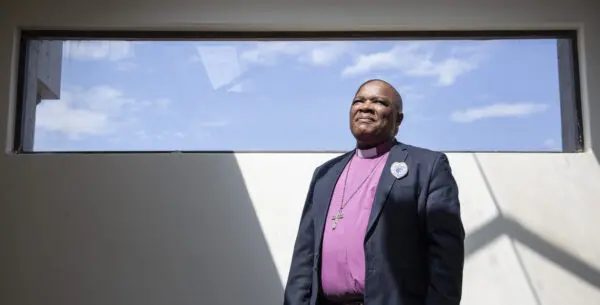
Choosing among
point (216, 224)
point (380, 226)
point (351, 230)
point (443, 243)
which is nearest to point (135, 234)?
point (216, 224)

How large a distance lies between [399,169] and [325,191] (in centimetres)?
29

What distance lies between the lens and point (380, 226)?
72.9 inches

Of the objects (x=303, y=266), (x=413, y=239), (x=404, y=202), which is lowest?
(x=303, y=266)

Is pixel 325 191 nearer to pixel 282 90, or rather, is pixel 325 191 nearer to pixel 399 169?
pixel 399 169

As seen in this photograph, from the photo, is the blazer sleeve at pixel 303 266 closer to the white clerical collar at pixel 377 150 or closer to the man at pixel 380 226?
the man at pixel 380 226

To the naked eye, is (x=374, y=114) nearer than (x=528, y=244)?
Yes

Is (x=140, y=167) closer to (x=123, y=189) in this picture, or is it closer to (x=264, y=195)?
(x=123, y=189)

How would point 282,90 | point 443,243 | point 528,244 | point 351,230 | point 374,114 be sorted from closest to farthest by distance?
point 443,243, point 351,230, point 374,114, point 528,244, point 282,90

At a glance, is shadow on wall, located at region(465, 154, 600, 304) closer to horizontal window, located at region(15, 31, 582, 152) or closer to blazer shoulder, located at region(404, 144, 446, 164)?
horizontal window, located at region(15, 31, 582, 152)

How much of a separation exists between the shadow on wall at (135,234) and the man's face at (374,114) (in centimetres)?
127

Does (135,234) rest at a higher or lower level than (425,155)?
lower

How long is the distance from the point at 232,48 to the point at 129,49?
0.59 meters

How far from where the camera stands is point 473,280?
3078 mm

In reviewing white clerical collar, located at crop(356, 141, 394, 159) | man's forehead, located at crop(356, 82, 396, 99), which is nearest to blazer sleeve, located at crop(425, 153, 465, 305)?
white clerical collar, located at crop(356, 141, 394, 159)
